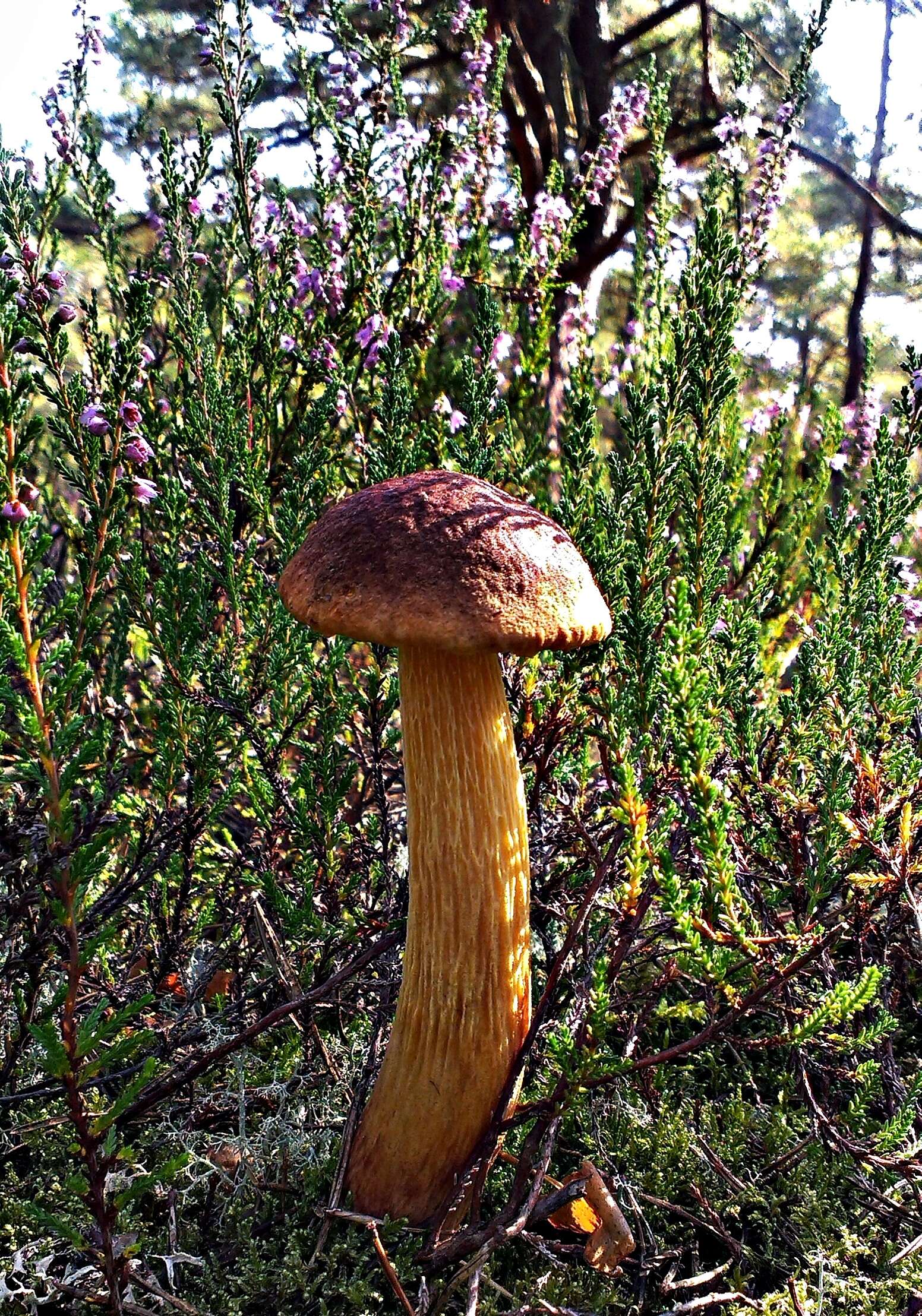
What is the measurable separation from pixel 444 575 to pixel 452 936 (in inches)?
28.5

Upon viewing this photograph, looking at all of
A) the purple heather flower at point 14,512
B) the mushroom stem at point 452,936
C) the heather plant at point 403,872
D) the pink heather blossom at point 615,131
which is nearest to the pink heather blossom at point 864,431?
the heather plant at point 403,872

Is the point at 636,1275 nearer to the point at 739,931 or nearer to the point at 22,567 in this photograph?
the point at 739,931

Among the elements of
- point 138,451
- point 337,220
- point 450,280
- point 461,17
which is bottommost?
point 138,451

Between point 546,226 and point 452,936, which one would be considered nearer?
point 452,936

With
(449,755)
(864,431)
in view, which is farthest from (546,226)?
(449,755)

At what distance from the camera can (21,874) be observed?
205cm

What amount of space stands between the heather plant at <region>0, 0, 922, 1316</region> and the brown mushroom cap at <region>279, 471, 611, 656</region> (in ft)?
0.73

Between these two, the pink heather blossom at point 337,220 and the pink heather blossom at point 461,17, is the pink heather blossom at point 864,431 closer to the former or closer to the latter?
the pink heather blossom at point 337,220

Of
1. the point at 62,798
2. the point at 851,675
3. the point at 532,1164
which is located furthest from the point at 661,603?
the point at 62,798

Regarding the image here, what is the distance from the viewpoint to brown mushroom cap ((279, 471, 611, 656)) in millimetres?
1366

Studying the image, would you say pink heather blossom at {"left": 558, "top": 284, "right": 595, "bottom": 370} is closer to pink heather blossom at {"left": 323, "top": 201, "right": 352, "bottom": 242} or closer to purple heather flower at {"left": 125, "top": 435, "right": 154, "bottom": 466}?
pink heather blossom at {"left": 323, "top": 201, "right": 352, "bottom": 242}

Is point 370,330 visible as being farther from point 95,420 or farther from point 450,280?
point 95,420

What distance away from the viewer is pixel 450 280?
323 cm

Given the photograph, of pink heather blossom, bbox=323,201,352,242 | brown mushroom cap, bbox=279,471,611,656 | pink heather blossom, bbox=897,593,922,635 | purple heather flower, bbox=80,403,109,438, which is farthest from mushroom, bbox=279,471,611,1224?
pink heather blossom, bbox=323,201,352,242
